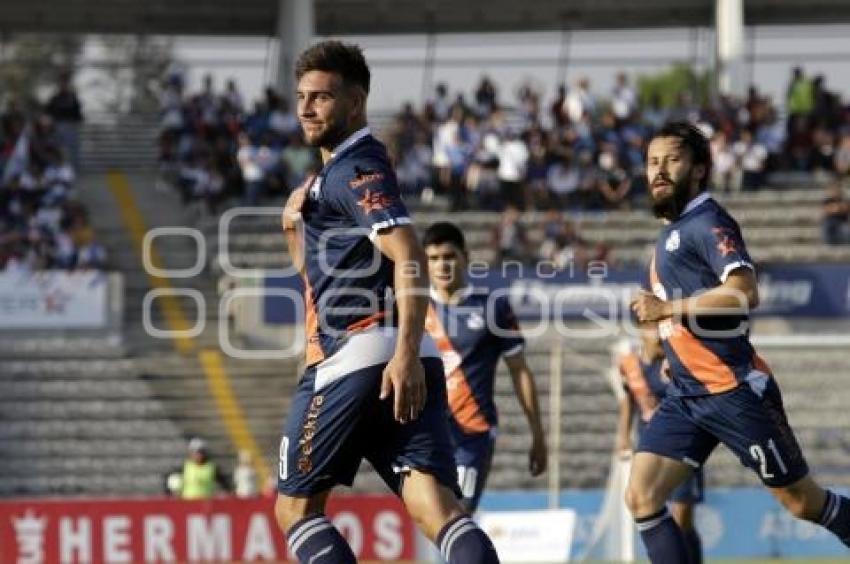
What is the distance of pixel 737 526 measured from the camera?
20.2 m

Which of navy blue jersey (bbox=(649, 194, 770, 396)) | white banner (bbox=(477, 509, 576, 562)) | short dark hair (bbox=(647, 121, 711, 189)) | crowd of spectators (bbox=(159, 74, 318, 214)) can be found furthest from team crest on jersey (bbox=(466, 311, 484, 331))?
crowd of spectators (bbox=(159, 74, 318, 214))

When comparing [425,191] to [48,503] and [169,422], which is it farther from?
[48,503]

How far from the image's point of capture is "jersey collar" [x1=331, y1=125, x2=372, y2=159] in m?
7.21

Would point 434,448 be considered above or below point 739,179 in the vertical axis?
below

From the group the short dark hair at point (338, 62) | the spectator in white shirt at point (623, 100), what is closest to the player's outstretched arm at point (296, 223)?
the short dark hair at point (338, 62)

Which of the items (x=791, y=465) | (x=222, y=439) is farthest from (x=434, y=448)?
(x=222, y=439)

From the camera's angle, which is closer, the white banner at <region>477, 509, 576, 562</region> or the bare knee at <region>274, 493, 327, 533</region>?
the bare knee at <region>274, 493, 327, 533</region>

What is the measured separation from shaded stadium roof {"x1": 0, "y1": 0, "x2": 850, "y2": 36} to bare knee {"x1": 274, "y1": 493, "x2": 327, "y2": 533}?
28.4 m

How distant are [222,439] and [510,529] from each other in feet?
28.8

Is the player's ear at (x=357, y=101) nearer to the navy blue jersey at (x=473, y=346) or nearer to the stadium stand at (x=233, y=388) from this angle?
the navy blue jersey at (x=473, y=346)

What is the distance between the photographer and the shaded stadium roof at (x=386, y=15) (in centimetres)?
3566

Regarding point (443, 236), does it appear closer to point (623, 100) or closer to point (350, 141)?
point (350, 141)

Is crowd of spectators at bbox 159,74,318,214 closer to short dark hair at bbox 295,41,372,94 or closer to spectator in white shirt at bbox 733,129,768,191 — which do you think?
spectator in white shirt at bbox 733,129,768,191

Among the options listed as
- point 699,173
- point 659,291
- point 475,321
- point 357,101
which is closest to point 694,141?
point 699,173
